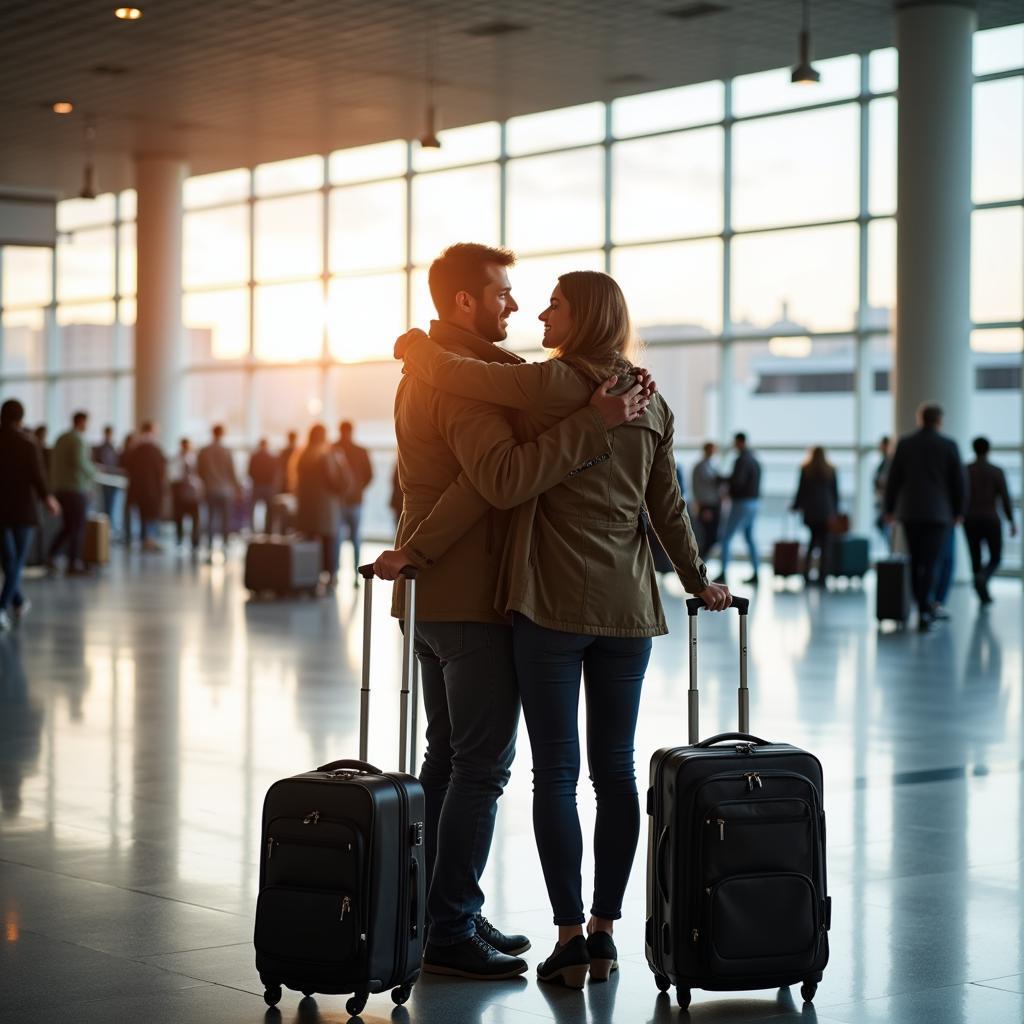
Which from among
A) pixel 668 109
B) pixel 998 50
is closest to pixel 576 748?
pixel 998 50

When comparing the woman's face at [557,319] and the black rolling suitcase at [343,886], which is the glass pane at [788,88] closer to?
the woman's face at [557,319]

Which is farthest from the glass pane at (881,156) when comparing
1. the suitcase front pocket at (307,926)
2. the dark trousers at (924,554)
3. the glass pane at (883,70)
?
the suitcase front pocket at (307,926)

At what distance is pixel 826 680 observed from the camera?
10375mm

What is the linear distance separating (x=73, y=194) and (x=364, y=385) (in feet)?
25.2

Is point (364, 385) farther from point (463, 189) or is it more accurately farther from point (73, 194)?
point (73, 194)

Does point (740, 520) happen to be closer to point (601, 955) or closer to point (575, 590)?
point (601, 955)

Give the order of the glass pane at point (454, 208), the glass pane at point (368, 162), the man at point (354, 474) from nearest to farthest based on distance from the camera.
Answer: the man at point (354, 474), the glass pane at point (454, 208), the glass pane at point (368, 162)

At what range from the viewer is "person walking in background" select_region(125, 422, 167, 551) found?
22812 millimetres

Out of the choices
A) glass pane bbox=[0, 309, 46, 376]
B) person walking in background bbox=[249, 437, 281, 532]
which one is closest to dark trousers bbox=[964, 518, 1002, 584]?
person walking in background bbox=[249, 437, 281, 532]

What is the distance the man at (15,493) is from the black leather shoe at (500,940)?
373 inches

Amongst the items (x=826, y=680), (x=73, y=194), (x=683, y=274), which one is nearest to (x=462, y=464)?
(x=826, y=680)

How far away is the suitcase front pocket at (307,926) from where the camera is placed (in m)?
3.76

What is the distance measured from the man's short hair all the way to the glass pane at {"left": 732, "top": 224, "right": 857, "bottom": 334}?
56.4 feet

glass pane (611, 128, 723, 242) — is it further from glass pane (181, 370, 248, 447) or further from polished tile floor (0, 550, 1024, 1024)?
polished tile floor (0, 550, 1024, 1024)
